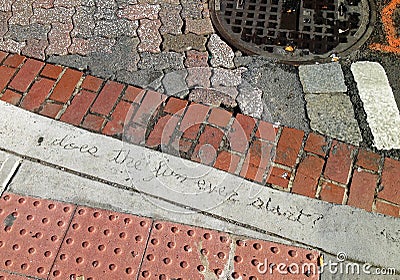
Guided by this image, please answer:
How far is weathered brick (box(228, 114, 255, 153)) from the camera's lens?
3.25 m

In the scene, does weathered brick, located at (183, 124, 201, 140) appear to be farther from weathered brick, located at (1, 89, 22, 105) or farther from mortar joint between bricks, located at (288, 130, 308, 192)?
weathered brick, located at (1, 89, 22, 105)

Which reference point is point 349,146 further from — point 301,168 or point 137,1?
point 137,1

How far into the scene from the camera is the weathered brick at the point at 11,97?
11.4 feet

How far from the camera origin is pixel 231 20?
394 cm

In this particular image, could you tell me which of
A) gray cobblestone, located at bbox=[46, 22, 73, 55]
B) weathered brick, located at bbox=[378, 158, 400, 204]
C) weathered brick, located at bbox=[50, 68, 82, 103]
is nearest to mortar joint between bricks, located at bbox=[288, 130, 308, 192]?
weathered brick, located at bbox=[378, 158, 400, 204]

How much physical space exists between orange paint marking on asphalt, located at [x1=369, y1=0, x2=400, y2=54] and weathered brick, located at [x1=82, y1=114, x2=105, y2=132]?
2118 mm

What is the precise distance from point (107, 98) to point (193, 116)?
2.05 feet

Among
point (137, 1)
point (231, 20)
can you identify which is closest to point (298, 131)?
point (231, 20)

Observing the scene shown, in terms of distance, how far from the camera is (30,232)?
9.54 ft

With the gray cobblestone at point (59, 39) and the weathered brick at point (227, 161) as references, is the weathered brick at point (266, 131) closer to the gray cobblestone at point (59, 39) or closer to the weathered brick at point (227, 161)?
the weathered brick at point (227, 161)

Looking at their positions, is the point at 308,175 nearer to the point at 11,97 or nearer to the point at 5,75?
the point at 11,97

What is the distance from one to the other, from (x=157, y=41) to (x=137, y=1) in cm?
52

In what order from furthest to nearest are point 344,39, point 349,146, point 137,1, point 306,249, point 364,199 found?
point 137,1, point 344,39, point 349,146, point 364,199, point 306,249

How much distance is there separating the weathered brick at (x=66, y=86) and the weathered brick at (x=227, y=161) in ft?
3.81
